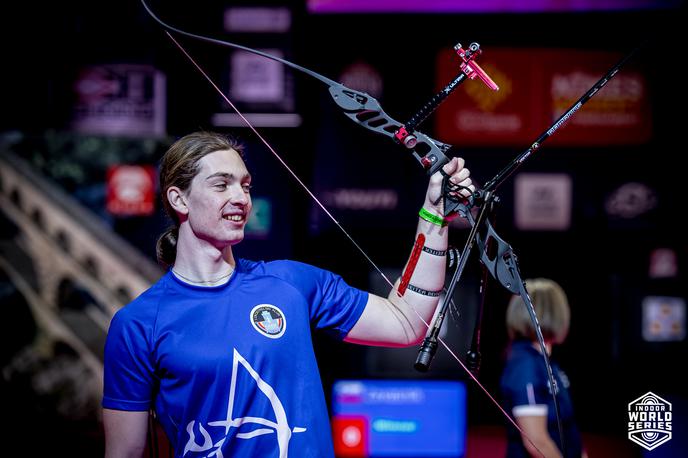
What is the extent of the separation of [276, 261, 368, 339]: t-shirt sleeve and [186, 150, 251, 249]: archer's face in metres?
0.20

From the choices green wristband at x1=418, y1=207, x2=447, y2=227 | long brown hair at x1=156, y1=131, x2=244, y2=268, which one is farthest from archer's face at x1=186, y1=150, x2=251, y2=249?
green wristband at x1=418, y1=207, x2=447, y2=227

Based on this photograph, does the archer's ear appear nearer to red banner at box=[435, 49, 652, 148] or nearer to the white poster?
the white poster

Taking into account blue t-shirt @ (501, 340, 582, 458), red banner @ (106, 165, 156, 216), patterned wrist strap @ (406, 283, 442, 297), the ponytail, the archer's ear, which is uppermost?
red banner @ (106, 165, 156, 216)

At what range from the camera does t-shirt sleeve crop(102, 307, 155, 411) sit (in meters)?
1.56

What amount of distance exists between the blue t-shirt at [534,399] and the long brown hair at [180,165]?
1.40 meters

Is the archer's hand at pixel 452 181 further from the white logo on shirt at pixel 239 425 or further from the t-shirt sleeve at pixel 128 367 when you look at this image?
the t-shirt sleeve at pixel 128 367

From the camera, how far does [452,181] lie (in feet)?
5.16

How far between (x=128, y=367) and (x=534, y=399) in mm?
1542

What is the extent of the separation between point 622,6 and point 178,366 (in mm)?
4448

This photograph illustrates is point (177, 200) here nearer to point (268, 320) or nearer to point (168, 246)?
point (168, 246)

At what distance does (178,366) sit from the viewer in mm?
1546

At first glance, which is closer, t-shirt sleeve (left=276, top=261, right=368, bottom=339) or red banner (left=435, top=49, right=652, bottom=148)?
t-shirt sleeve (left=276, top=261, right=368, bottom=339)

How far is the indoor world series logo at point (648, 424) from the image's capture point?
2125 mm

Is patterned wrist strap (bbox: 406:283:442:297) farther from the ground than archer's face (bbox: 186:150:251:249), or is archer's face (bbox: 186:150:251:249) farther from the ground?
archer's face (bbox: 186:150:251:249)
